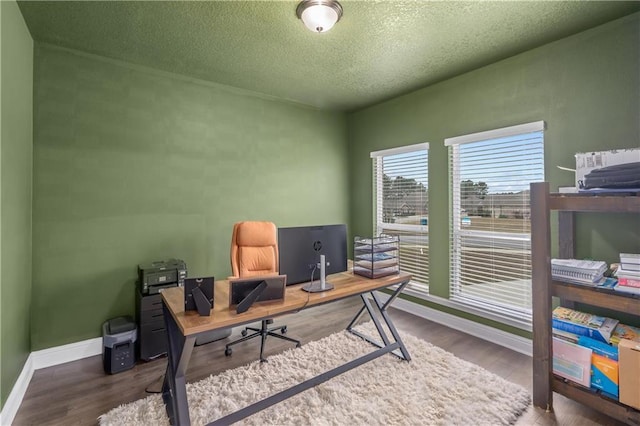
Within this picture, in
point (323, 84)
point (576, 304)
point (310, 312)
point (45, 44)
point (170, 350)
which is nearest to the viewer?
point (170, 350)

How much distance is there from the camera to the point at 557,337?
2.04 m

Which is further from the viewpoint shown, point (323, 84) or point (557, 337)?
point (323, 84)

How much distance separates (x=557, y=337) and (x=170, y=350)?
2.57 meters

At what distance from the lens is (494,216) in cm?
296

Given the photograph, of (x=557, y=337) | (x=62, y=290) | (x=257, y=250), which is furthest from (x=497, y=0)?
Result: (x=62, y=290)

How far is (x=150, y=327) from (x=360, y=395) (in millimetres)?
1893

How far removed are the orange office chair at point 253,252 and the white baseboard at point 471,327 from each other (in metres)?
1.62

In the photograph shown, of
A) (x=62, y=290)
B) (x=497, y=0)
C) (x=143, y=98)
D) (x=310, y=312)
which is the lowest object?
(x=310, y=312)

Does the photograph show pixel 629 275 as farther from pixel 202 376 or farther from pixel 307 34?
pixel 202 376

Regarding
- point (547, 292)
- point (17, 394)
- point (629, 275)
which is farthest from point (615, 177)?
point (17, 394)

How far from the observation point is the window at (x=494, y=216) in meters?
2.73

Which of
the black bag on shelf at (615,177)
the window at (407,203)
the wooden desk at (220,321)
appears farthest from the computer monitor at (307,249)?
the window at (407,203)

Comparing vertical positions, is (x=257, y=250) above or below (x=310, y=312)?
above

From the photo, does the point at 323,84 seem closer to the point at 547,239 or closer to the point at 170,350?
the point at 547,239
